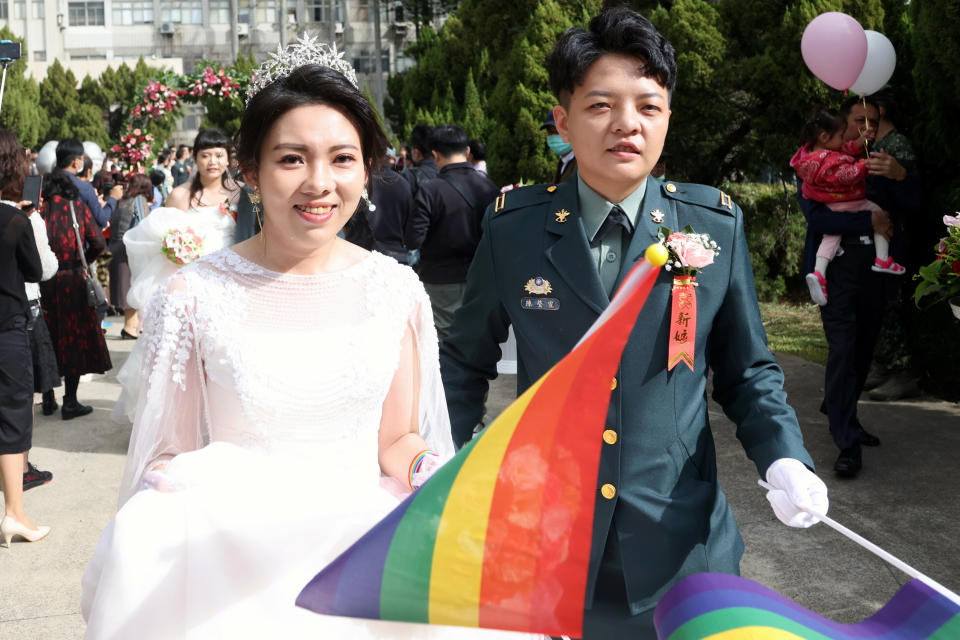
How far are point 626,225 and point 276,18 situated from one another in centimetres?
6271

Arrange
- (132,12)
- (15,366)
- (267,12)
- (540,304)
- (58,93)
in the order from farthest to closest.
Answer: (132,12) < (267,12) < (58,93) < (15,366) < (540,304)

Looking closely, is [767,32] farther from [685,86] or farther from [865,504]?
[865,504]

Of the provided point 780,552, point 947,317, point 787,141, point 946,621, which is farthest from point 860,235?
point 946,621

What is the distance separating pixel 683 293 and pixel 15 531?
4272 millimetres

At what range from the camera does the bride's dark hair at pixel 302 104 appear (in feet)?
8.26

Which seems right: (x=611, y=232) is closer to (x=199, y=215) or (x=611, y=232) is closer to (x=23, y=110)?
(x=199, y=215)

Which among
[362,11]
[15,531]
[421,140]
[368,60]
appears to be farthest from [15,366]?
[362,11]

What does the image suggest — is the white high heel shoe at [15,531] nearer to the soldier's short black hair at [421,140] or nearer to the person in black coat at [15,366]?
the person in black coat at [15,366]

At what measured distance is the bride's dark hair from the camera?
99.1 inches

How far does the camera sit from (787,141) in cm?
951

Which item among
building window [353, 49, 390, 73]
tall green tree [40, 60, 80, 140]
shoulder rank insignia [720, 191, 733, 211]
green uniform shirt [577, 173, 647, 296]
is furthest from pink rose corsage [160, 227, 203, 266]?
building window [353, 49, 390, 73]

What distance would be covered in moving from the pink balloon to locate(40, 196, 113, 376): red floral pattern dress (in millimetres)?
5565

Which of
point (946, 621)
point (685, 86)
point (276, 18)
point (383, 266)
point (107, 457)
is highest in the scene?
point (276, 18)

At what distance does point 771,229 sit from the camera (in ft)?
37.1
